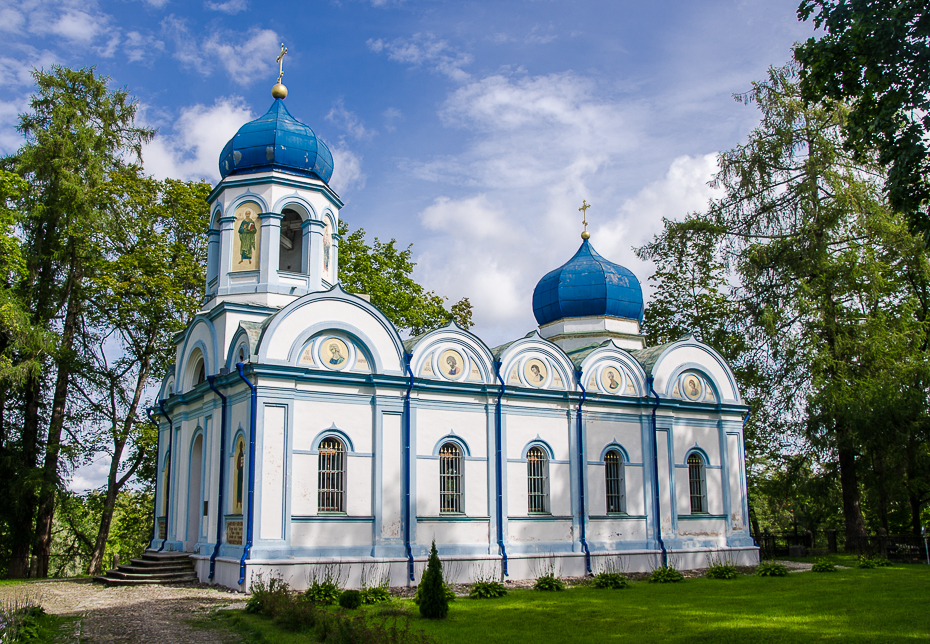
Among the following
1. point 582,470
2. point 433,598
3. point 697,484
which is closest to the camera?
point 433,598

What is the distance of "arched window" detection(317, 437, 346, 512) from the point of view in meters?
14.9

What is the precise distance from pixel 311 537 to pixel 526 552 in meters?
4.80

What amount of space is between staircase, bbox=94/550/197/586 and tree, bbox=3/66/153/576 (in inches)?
244

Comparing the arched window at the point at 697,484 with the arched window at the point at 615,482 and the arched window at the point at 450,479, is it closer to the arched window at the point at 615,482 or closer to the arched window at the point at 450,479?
the arched window at the point at 615,482

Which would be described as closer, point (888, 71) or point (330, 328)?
point (888, 71)

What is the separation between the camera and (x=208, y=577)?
1480cm

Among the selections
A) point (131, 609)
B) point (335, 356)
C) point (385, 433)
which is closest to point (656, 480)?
point (385, 433)

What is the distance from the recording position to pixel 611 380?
1892 centimetres

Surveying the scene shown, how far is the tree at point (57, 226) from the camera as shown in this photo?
2158cm

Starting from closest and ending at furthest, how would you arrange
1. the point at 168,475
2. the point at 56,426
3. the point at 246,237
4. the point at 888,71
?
the point at 888,71 < the point at 246,237 < the point at 168,475 < the point at 56,426

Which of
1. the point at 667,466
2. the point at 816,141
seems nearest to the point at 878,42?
the point at 667,466

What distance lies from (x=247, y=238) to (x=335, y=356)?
12.4 feet

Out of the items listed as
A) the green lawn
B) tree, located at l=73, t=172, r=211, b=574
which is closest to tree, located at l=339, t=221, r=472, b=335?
tree, located at l=73, t=172, r=211, b=574

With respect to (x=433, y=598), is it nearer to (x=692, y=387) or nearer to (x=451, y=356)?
(x=451, y=356)
